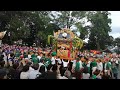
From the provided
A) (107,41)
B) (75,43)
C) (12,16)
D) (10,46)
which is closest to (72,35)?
(75,43)

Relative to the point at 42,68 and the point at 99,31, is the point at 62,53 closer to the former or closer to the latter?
the point at 99,31

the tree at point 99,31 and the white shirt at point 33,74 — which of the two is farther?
the tree at point 99,31

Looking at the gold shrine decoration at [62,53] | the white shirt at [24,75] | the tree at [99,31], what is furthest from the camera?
the gold shrine decoration at [62,53]

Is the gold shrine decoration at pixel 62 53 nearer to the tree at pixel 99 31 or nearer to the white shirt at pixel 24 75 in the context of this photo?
the tree at pixel 99 31

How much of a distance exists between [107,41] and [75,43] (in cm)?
167

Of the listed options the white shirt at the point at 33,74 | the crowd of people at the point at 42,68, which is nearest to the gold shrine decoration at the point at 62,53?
the crowd of people at the point at 42,68

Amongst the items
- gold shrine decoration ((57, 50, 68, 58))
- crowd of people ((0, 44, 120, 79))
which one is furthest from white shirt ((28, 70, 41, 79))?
gold shrine decoration ((57, 50, 68, 58))

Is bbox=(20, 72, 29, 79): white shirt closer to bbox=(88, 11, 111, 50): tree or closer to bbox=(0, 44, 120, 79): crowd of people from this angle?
bbox=(0, 44, 120, 79): crowd of people

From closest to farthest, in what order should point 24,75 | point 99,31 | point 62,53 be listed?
point 24,75 → point 99,31 → point 62,53

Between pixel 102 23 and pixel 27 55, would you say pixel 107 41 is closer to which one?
pixel 102 23

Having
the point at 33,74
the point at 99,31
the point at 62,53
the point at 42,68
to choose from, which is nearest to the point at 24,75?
the point at 33,74

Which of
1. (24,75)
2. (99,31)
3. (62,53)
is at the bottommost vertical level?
(24,75)
